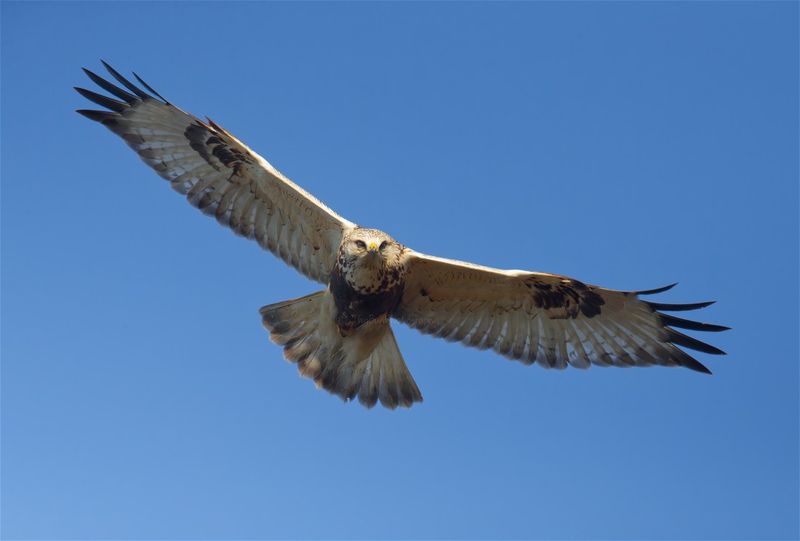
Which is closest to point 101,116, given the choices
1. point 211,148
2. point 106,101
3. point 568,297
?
point 106,101

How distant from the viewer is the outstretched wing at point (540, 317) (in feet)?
22.6

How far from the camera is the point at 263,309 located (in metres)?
7.44

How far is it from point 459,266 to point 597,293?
109cm

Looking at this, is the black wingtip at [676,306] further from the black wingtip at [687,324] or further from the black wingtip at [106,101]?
the black wingtip at [106,101]

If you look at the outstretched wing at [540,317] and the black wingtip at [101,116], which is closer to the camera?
the outstretched wing at [540,317]

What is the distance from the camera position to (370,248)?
639 cm

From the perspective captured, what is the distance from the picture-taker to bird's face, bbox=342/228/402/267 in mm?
6414

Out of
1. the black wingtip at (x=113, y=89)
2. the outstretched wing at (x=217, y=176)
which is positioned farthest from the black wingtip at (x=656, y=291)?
the black wingtip at (x=113, y=89)

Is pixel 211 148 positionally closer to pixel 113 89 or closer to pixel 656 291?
pixel 113 89

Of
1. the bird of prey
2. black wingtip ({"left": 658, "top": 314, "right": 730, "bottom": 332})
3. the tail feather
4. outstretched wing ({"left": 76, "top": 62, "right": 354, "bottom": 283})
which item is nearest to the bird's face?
the bird of prey

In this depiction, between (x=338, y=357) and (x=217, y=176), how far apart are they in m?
1.76

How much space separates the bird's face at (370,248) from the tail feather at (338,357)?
2.94 ft

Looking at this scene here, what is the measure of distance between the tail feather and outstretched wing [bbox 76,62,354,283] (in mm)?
357

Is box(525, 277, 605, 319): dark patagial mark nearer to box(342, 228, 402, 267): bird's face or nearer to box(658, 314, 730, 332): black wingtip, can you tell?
box(658, 314, 730, 332): black wingtip
